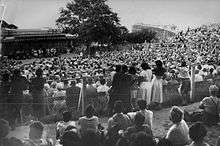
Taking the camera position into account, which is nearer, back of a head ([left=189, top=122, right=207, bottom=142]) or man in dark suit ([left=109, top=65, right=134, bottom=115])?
back of a head ([left=189, top=122, right=207, bottom=142])

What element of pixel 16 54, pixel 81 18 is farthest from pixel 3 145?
pixel 81 18

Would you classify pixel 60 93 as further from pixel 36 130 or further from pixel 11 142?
pixel 11 142

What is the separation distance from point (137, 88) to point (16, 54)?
4.01 metres

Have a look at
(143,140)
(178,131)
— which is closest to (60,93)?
(178,131)

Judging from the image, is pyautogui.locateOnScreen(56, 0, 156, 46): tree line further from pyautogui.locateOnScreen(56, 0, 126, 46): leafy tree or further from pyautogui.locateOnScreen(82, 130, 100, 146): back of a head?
pyautogui.locateOnScreen(82, 130, 100, 146): back of a head

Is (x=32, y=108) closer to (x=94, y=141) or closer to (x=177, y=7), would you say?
(x=94, y=141)

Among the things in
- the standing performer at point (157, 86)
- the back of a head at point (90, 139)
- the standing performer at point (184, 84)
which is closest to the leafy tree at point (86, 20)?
the standing performer at point (184, 84)

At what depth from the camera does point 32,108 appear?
5.27 metres

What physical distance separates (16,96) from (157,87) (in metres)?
1.93

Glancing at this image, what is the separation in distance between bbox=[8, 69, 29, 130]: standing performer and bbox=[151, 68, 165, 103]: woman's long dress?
5.78 ft

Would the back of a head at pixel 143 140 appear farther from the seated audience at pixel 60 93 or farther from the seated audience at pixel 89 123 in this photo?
the seated audience at pixel 60 93

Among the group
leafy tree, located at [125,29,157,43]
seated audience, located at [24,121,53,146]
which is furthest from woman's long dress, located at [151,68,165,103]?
leafy tree, located at [125,29,157,43]

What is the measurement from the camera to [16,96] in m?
5.07

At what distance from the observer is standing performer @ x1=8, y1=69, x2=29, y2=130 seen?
497 cm
